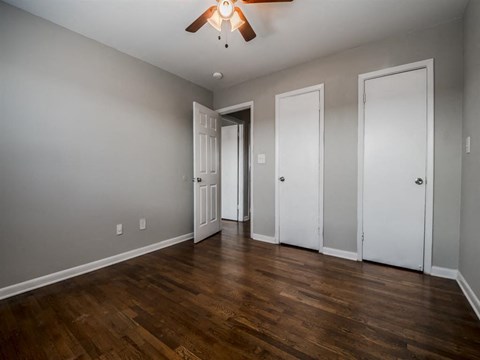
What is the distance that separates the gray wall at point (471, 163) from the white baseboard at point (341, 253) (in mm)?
907

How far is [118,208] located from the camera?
8.35 feet

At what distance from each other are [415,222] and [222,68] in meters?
3.04

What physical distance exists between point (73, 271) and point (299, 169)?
2877mm

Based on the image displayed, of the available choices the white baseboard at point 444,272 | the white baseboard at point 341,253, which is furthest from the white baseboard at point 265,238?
the white baseboard at point 444,272

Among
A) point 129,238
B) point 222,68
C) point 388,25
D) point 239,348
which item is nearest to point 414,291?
point 239,348

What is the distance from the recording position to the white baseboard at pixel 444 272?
2.06m

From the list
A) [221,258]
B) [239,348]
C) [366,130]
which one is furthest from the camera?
[221,258]

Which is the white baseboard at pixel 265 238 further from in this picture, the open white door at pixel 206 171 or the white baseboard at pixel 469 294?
the white baseboard at pixel 469 294

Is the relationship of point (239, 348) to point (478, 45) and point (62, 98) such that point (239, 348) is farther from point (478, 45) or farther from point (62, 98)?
point (478, 45)

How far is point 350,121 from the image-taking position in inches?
101

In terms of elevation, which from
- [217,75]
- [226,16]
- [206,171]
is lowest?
[206,171]

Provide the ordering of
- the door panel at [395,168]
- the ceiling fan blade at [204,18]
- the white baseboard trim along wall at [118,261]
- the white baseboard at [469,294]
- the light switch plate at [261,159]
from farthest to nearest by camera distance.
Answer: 1. the light switch plate at [261,159]
2. the door panel at [395,168]
3. the white baseboard trim along wall at [118,261]
4. the ceiling fan blade at [204,18]
5. the white baseboard at [469,294]

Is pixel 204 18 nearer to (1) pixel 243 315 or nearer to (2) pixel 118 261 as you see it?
(1) pixel 243 315

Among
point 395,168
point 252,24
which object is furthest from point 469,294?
point 252,24
